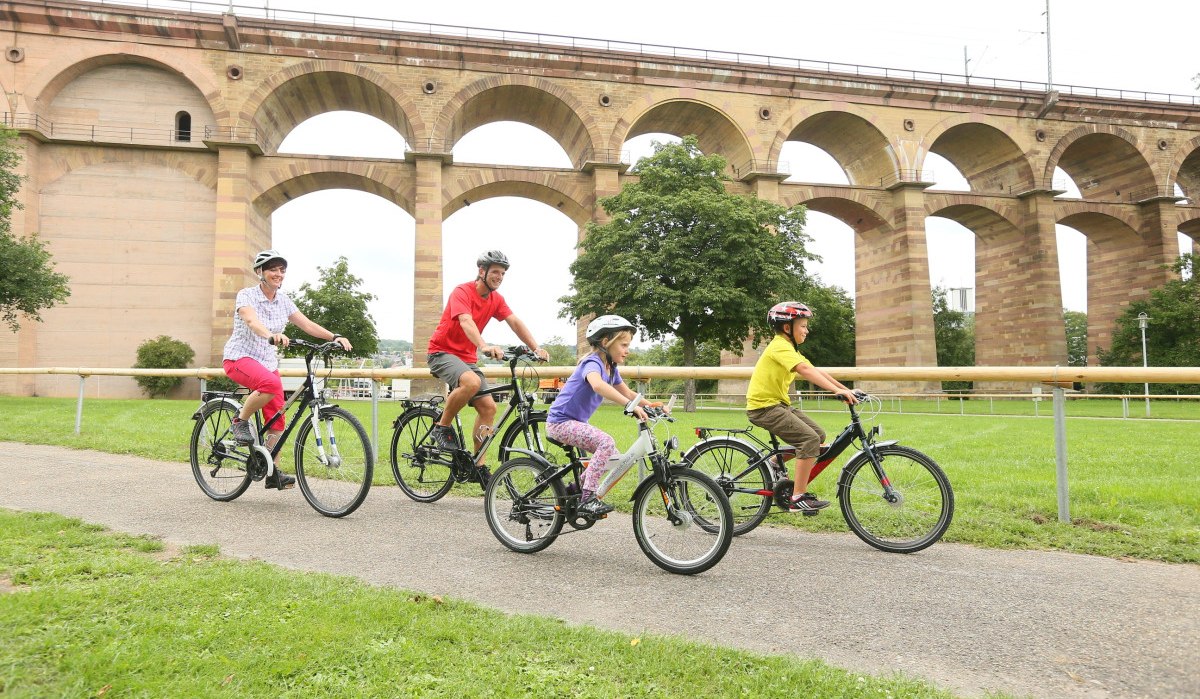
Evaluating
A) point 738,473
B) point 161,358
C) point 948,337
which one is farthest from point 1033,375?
point 948,337

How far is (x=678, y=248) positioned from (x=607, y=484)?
22461 mm

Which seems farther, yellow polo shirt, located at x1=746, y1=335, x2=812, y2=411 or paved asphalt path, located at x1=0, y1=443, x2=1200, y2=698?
yellow polo shirt, located at x1=746, y1=335, x2=812, y2=411

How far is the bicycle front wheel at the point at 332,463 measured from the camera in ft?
16.6

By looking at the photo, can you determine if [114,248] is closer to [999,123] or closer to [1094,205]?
[999,123]

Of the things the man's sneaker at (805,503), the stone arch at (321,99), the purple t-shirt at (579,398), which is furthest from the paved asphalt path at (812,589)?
the stone arch at (321,99)

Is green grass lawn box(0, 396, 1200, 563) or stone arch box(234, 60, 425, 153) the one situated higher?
stone arch box(234, 60, 425, 153)

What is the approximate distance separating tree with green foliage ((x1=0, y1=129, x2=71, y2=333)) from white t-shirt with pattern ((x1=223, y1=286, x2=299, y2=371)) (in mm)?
23856

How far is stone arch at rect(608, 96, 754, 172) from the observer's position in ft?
105

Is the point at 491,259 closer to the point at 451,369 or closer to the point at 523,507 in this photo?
the point at 451,369

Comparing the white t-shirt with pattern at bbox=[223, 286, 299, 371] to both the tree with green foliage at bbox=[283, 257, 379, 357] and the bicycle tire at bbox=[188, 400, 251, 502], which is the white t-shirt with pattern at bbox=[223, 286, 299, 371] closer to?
the bicycle tire at bbox=[188, 400, 251, 502]

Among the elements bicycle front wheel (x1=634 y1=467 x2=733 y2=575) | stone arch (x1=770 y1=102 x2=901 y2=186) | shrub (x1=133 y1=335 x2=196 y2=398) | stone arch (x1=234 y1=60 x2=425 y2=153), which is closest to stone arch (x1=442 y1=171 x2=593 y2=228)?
stone arch (x1=234 y1=60 x2=425 y2=153)

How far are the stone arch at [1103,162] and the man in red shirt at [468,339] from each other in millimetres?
39002

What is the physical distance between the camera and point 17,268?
22.9 m

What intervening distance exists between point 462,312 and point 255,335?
1746 millimetres
